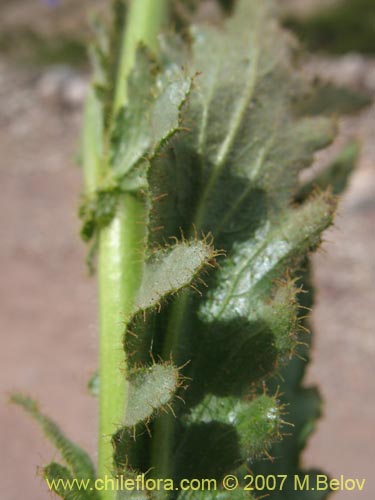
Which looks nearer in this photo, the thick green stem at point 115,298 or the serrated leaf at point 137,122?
the thick green stem at point 115,298

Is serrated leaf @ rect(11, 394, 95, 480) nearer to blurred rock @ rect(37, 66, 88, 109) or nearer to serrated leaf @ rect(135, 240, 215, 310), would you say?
serrated leaf @ rect(135, 240, 215, 310)

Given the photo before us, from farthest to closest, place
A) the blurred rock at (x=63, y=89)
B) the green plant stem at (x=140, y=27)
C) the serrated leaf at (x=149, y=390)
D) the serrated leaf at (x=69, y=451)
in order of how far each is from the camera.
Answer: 1. the blurred rock at (x=63, y=89)
2. the green plant stem at (x=140, y=27)
3. the serrated leaf at (x=69, y=451)
4. the serrated leaf at (x=149, y=390)

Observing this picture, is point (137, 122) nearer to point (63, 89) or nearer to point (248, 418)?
point (248, 418)

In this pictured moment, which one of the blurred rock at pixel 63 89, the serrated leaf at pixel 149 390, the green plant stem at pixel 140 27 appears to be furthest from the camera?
the blurred rock at pixel 63 89

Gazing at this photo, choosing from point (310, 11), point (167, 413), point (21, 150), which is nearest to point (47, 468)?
point (167, 413)

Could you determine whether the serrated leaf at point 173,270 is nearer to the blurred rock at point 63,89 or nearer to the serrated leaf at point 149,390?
the serrated leaf at point 149,390

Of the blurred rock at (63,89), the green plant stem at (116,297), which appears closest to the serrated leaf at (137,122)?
the green plant stem at (116,297)

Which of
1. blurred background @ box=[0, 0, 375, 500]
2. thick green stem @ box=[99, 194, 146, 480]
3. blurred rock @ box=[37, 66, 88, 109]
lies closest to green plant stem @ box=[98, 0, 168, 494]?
thick green stem @ box=[99, 194, 146, 480]

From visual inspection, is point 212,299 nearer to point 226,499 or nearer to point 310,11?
point 226,499
